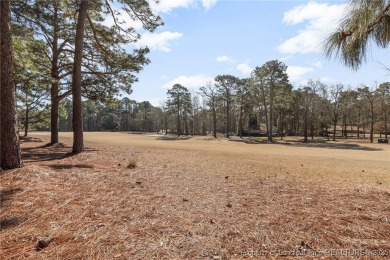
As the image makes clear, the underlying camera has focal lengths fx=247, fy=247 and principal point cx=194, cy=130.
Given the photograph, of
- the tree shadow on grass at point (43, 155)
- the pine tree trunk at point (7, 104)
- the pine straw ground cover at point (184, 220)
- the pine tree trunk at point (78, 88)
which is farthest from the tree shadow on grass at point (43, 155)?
the pine straw ground cover at point (184, 220)

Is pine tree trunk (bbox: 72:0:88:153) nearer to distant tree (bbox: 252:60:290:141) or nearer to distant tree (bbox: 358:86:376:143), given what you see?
distant tree (bbox: 252:60:290:141)

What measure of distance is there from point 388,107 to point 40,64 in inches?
2113

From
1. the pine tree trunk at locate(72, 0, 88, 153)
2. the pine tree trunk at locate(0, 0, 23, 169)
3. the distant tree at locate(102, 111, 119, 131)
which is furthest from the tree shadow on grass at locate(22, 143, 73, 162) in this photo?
the distant tree at locate(102, 111, 119, 131)

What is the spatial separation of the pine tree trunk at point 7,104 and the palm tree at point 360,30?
23.5 feet

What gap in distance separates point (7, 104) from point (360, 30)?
760 cm

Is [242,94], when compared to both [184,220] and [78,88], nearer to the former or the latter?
[78,88]

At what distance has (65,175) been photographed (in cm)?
612

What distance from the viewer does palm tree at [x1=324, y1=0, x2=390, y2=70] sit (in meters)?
4.03

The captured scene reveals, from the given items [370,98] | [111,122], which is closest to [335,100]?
[370,98]

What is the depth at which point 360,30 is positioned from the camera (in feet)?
13.4

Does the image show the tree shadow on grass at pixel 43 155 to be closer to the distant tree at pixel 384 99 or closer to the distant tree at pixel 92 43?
the distant tree at pixel 92 43

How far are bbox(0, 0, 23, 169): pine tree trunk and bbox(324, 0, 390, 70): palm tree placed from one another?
716 cm

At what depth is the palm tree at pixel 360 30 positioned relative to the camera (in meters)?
4.03

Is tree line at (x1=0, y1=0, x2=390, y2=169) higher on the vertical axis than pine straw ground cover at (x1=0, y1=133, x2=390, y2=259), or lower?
higher
